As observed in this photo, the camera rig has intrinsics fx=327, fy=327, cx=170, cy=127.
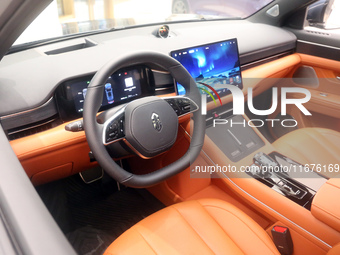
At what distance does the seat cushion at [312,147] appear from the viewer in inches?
64.1

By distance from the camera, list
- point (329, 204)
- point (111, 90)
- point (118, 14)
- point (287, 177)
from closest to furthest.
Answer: point (329, 204) < point (111, 90) < point (287, 177) < point (118, 14)

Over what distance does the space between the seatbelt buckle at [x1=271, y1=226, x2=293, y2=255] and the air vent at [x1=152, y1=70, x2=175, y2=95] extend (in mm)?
739

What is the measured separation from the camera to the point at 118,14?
3156 millimetres

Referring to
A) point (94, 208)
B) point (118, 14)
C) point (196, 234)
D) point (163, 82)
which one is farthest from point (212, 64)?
point (118, 14)

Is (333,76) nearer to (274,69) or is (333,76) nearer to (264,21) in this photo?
(274,69)

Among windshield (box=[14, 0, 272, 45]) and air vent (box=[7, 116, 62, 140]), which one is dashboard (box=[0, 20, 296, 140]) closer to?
air vent (box=[7, 116, 62, 140])

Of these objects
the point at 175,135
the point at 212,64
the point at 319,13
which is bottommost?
the point at 175,135

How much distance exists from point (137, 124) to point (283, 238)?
27.9 inches

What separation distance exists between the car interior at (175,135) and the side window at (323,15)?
11 mm

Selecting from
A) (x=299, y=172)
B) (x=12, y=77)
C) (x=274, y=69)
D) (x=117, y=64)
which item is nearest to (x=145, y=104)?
(x=117, y=64)

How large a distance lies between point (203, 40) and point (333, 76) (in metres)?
0.96

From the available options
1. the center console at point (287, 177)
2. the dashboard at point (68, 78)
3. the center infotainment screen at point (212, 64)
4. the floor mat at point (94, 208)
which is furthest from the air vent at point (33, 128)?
the center console at point (287, 177)

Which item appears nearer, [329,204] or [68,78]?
[329,204]

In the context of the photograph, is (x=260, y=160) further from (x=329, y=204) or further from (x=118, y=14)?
(x=118, y=14)
